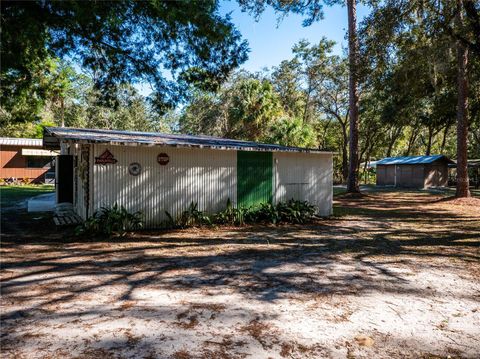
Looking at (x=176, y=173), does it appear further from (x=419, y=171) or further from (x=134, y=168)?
(x=419, y=171)

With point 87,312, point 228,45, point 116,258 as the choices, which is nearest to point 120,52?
point 228,45

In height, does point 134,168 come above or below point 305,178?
above

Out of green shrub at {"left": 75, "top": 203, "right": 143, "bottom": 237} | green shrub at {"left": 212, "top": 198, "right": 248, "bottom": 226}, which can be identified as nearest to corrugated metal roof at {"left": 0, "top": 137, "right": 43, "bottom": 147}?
green shrub at {"left": 75, "top": 203, "right": 143, "bottom": 237}

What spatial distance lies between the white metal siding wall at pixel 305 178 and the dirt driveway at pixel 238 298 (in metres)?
3.40

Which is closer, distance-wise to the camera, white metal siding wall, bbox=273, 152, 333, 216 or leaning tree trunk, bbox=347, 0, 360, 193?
white metal siding wall, bbox=273, 152, 333, 216

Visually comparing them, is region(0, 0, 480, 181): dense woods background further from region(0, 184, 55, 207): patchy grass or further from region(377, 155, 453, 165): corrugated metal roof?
region(377, 155, 453, 165): corrugated metal roof

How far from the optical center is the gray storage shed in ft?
92.7

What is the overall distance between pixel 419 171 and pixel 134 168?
87.1 feet

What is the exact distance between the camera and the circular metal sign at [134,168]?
8969 millimetres

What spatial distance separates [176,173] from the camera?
382 inches

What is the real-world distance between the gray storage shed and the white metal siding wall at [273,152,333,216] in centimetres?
1954

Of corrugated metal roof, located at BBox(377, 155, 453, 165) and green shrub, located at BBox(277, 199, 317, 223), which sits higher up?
corrugated metal roof, located at BBox(377, 155, 453, 165)

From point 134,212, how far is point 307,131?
59.8ft

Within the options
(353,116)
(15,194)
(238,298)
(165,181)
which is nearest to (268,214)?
(165,181)
